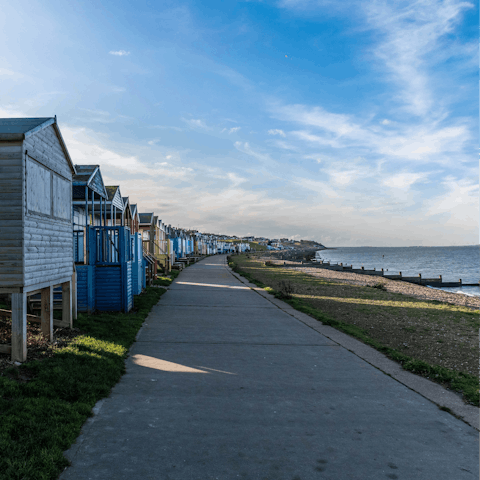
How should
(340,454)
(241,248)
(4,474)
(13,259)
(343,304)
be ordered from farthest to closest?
(241,248) < (343,304) < (13,259) < (340,454) < (4,474)

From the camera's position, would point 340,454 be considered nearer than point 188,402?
Yes

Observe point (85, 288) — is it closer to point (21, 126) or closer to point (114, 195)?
point (21, 126)

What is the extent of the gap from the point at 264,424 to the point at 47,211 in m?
6.09

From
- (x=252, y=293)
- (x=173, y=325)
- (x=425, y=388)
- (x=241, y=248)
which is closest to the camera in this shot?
(x=425, y=388)

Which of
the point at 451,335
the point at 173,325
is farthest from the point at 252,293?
the point at 451,335

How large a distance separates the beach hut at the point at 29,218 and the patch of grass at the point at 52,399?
2.96 ft

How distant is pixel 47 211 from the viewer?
24.8ft

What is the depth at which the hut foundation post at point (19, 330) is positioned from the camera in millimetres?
6066

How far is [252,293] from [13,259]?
37.9ft

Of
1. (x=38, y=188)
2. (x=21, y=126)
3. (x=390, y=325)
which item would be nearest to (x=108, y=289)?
(x=38, y=188)

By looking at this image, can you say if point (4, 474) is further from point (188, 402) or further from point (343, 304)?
point (343, 304)

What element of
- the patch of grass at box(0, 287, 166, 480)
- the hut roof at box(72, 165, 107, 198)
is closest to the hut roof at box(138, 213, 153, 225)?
the hut roof at box(72, 165, 107, 198)

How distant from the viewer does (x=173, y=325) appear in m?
9.64

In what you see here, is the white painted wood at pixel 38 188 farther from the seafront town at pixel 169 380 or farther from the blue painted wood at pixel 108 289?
the blue painted wood at pixel 108 289
